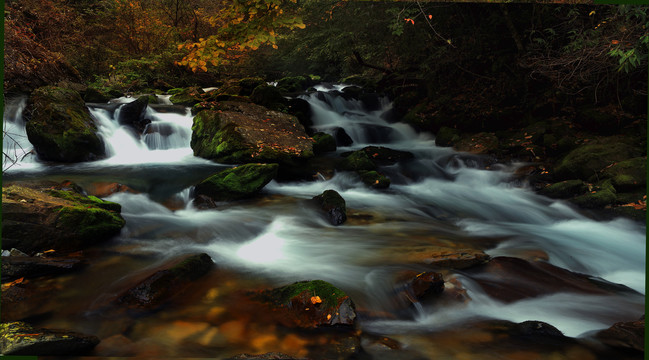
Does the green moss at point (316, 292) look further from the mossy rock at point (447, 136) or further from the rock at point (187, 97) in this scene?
the rock at point (187, 97)

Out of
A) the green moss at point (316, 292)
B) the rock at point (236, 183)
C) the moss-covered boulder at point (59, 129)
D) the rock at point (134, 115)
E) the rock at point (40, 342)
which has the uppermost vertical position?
the rock at point (134, 115)

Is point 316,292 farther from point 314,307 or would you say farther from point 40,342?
point 40,342

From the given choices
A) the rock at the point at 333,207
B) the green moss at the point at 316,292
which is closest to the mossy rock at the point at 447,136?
the rock at the point at 333,207

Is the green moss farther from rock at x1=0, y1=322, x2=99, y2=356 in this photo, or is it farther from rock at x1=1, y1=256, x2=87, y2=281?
rock at x1=1, y1=256, x2=87, y2=281

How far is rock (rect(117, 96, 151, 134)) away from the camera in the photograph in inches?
348

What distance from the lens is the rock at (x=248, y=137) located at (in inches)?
291

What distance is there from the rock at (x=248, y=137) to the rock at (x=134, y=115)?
160 cm

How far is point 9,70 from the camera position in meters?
7.47

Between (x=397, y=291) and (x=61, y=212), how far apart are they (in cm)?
368

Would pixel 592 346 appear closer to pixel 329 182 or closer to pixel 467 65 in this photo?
pixel 329 182

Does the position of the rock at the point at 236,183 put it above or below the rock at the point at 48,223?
above

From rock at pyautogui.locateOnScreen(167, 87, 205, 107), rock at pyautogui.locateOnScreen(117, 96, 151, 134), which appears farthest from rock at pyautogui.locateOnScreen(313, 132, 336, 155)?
rock at pyautogui.locateOnScreen(117, 96, 151, 134)

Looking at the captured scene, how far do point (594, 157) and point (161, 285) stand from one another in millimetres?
7861

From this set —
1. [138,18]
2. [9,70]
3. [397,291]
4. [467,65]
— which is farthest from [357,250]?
[138,18]
